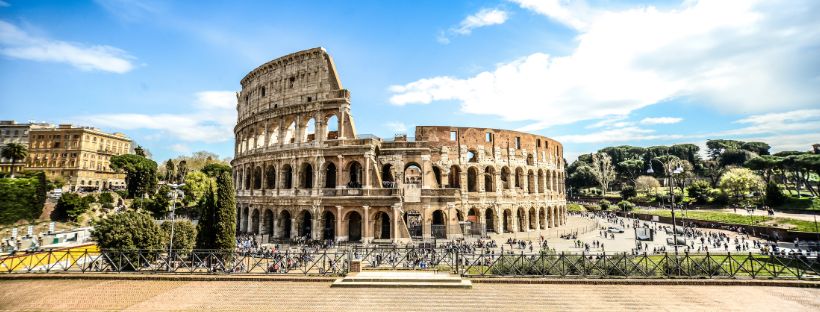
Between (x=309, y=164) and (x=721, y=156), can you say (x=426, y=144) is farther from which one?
(x=721, y=156)

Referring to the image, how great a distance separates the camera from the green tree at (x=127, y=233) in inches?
637

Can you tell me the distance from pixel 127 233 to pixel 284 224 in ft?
47.5

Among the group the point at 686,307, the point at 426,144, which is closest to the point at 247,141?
the point at 426,144

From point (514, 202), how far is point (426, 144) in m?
12.3

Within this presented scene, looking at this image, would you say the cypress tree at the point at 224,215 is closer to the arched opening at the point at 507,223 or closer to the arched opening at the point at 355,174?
the arched opening at the point at 355,174

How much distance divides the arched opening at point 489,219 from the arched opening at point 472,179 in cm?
251

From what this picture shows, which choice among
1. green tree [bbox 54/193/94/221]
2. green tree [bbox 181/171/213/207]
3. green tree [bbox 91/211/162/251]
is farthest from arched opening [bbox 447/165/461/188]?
green tree [bbox 54/193/94/221]

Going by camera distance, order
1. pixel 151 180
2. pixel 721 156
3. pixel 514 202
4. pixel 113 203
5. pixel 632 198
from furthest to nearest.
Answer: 1. pixel 721 156
2. pixel 632 198
3. pixel 151 180
4. pixel 113 203
5. pixel 514 202

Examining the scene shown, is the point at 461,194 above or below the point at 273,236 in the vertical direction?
above

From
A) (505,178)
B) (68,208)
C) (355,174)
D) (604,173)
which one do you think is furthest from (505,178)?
(68,208)

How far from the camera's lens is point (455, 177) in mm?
35688

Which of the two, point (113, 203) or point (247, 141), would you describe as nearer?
point (247, 141)

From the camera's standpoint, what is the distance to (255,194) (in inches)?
1264

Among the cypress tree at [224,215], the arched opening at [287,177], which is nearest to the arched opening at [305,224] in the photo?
the arched opening at [287,177]
